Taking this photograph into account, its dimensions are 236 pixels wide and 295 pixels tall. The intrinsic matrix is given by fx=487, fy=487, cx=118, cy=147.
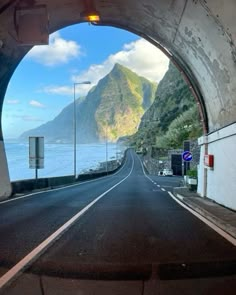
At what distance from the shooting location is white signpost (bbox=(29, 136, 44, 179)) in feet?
101

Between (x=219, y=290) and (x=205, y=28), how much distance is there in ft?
28.5

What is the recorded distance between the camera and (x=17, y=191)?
82.0ft

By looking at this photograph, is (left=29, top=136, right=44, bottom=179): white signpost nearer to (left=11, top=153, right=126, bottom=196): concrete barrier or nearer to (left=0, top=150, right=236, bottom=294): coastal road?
(left=11, top=153, right=126, bottom=196): concrete barrier

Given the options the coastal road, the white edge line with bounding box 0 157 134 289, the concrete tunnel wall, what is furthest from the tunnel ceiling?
the white edge line with bounding box 0 157 134 289

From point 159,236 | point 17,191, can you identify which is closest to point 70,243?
point 159,236

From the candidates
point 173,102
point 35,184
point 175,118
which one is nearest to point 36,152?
point 35,184

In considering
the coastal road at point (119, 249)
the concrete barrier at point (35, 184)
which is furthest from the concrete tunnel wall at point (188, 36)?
the coastal road at point (119, 249)

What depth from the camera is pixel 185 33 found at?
15.0m

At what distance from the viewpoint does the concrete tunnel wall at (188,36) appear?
1220 centimetres

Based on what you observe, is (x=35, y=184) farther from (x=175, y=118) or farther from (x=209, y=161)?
(x=175, y=118)

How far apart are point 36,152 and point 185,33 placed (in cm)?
1786

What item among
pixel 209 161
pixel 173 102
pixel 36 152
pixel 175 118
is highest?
pixel 173 102

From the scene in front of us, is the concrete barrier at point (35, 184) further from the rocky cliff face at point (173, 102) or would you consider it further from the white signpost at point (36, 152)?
the rocky cliff face at point (173, 102)

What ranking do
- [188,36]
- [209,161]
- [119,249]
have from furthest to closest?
[209,161], [188,36], [119,249]
